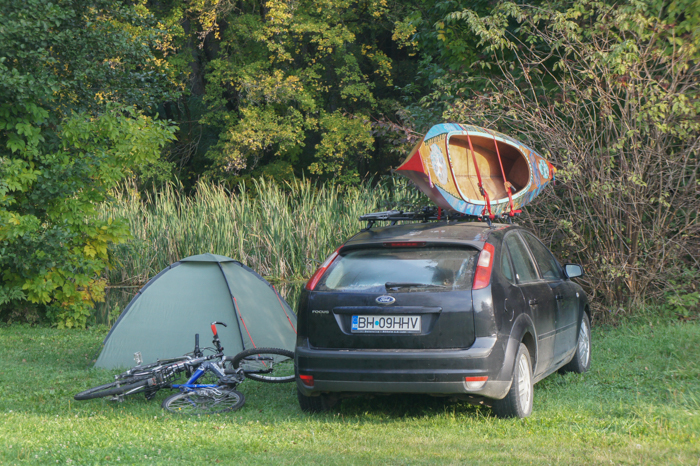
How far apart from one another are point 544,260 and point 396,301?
227 centimetres

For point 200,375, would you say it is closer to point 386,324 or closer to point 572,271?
point 386,324

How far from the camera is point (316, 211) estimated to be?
14.5 metres

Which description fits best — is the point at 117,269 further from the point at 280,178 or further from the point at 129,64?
the point at 280,178

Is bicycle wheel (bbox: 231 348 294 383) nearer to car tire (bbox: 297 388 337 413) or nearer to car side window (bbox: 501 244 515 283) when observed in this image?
car tire (bbox: 297 388 337 413)

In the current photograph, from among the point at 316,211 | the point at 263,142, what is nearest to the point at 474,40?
the point at 316,211

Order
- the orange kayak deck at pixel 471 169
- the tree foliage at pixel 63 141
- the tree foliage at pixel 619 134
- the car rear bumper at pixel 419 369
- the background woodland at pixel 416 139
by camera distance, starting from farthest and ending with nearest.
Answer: the tree foliage at pixel 63 141
the background woodland at pixel 416 139
the tree foliage at pixel 619 134
the orange kayak deck at pixel 471 169
the car rear bumper at pixel 419 369

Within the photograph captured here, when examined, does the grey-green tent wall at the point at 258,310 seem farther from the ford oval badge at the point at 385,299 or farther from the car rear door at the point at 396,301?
the ford oval badge at the point at 385,299

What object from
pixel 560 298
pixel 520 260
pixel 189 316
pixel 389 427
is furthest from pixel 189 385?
pixel 560 298

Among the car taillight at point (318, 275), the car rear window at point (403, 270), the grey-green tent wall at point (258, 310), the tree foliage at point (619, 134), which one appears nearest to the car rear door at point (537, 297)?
the car rear window at point (403, 270)

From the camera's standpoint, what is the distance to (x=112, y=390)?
6.11 m

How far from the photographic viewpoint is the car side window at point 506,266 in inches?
214

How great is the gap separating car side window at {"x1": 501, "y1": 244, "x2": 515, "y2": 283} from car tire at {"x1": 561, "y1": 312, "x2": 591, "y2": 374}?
1895mm

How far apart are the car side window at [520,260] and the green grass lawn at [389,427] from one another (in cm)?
106

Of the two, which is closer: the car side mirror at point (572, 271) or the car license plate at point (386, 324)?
the car license plate at point (386, 324)
